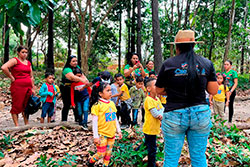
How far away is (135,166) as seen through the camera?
3.67 m

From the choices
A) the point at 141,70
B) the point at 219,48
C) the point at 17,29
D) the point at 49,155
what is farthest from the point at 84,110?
the point at 219,48

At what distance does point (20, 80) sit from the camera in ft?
16.0

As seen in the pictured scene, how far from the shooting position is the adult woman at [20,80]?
15.6 ft

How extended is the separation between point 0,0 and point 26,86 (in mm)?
3145

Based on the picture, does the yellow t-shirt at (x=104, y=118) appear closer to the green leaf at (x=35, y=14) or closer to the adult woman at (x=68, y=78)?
the green leaf at (x=35, y=14)

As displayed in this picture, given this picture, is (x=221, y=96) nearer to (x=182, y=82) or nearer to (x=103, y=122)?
(x=103, y=122)

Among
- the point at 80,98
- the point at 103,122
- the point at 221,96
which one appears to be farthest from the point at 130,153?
the point at 221,96

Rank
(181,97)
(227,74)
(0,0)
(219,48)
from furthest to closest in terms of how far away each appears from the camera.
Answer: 1. (219,48)
2. (227,74)
3. (181,97)
4. (0,0)

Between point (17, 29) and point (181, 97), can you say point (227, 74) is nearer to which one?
point (181, 97)

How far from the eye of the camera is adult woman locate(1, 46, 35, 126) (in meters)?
4.76

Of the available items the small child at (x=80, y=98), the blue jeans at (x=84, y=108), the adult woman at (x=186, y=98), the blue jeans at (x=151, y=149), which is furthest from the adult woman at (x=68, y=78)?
the adult woman at (x=186, y=98)

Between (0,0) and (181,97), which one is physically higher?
(0,0)

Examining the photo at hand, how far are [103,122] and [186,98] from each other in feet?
4.62

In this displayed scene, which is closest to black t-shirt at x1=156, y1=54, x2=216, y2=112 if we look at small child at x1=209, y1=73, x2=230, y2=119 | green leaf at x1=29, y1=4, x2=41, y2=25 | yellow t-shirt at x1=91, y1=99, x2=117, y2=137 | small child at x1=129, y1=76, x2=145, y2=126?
yellow t-shirt at x1=91, y1=99, x2=117, y2=137
